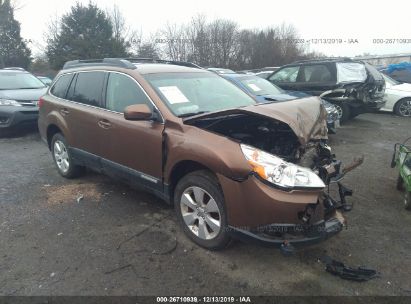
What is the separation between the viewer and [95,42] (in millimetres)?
29812

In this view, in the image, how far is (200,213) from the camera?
3.23 metres

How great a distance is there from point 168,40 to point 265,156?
31520mm

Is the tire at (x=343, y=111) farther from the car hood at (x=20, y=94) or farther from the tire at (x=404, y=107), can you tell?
the car hood at (x=20, y=94)

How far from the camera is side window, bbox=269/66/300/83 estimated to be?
10117 millimetres

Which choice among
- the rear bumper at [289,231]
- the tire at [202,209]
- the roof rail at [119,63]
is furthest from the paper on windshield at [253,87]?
the rear bumper at [289,231]

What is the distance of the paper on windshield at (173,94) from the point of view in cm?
363

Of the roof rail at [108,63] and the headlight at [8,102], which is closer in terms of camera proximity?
the roof rail at [108,63]

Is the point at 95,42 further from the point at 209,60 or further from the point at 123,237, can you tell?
the point at 123,237

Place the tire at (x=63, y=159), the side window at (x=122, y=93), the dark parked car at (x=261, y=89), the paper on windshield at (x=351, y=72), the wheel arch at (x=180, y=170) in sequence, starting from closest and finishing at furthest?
the wheel arch at (x=180, y=170), the side window at (x=122, y=93), the tire at (x=63, y=159), the dark parked car at (x=261, y=89), the paper on windshield at (x=351, y=72)

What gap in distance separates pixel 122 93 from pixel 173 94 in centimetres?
72

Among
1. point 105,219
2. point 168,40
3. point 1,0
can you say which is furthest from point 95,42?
point 105,219

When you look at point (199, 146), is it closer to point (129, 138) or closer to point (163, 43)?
point (129, 138)

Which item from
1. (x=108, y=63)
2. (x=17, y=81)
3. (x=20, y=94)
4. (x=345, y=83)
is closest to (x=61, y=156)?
(x=108, y=63)

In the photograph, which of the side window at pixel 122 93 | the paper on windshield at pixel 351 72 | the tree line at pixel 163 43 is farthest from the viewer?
the tree line at pixel 163 43
